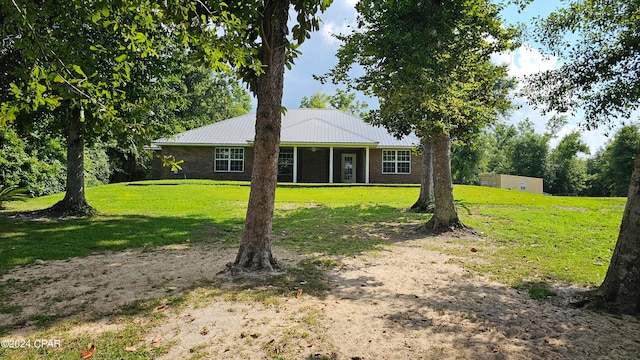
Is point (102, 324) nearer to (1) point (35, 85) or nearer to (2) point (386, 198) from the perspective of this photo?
(1) point (35, 85)

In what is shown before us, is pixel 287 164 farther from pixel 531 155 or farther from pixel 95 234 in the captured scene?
pixel 531 155

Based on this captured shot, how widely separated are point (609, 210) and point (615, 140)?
2533cm

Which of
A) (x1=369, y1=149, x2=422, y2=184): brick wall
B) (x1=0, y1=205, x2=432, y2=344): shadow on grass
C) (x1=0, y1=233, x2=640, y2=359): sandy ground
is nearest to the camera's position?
(x1=0, y1=233, x2=640, y2=359): sandy ground

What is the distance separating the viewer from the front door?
28578 mm

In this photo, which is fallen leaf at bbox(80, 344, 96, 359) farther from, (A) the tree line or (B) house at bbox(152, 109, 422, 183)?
(A) the tree line

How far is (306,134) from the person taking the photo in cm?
2684

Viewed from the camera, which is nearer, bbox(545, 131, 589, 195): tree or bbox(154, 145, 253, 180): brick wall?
bbox(154, 145, 253, 180): brick wall

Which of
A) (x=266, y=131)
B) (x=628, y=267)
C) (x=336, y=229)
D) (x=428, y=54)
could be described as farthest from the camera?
(x=336, y=229)

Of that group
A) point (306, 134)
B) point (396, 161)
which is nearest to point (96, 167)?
point (306, 134)

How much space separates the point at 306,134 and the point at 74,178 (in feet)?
55.5

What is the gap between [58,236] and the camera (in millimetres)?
8508

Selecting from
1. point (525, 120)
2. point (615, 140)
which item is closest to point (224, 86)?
point (615, 140)

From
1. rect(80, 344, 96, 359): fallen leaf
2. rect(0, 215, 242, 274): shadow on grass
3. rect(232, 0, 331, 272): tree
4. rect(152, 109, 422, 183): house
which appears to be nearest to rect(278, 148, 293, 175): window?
rect(152, 109, 422, 183): house

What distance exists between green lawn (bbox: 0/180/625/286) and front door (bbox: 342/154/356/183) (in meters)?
11.6
